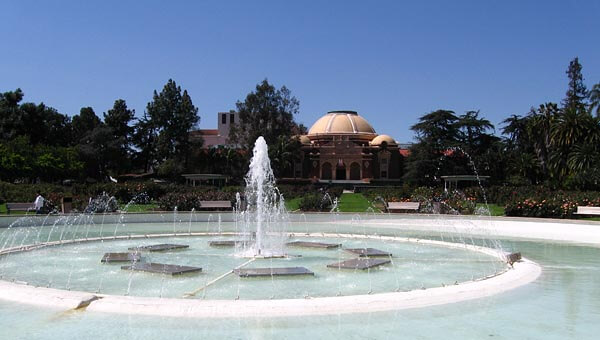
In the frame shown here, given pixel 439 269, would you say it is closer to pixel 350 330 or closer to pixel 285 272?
pixel 285 272

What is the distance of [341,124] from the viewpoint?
7156 centimetres

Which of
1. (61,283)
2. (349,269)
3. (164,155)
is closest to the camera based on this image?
(61,283)

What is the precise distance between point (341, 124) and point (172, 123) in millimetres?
24507

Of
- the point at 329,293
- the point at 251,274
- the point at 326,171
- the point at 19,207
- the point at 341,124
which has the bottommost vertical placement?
the point at 329,293

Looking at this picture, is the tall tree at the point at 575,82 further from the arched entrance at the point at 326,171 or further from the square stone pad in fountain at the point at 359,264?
the square stone pad in fountain at the point at 359,264

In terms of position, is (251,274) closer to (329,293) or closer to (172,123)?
(329,293)

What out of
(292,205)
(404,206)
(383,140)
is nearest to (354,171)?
(383,140)

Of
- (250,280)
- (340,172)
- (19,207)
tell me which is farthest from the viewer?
(340,172)

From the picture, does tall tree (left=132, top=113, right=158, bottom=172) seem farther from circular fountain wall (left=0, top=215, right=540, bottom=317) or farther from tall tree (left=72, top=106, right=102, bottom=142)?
circular fountain wall (left=0, top=215, right=540, bottom=317)

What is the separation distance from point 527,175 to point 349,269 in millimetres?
41994

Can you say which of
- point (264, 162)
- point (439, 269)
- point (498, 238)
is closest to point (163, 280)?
point (439, 269)

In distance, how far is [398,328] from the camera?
581 cm

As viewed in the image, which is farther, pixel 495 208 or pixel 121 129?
pixel 121 129

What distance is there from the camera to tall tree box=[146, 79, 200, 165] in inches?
2143
